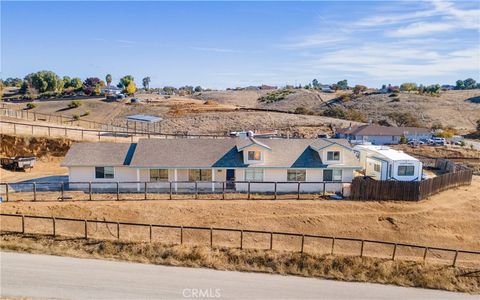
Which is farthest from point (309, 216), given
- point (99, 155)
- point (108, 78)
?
point (108, 78)

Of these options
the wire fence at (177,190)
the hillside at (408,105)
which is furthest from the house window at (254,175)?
the hillside at (408,105)

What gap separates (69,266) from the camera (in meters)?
18.5

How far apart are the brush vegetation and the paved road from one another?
2.12ft

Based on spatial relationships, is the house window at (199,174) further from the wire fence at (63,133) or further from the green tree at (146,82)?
the green tree at (146,82)

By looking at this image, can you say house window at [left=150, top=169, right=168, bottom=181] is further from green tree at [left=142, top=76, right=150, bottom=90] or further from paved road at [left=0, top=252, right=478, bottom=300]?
green tree at [left=142, top=76, right=150, bottom=90]

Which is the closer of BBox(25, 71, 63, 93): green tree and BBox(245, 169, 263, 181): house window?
BBox(245, 169, 263, 181): house window

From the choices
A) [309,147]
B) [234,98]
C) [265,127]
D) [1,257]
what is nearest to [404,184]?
[309,147]

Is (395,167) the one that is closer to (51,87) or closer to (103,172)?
(103,172)

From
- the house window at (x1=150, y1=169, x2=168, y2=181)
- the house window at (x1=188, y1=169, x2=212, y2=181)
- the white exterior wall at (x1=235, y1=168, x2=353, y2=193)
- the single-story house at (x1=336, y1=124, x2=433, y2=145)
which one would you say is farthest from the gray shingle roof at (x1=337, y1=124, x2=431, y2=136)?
the house window at (x1=150, y1=169, x2=168, y2=181)

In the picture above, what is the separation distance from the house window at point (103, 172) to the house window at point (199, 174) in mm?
6607

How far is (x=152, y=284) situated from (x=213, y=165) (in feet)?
56.7

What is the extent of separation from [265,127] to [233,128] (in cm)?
614

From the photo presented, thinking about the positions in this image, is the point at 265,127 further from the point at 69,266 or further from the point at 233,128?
the point at 69,266

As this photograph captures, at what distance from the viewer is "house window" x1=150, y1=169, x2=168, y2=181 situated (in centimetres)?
3378
